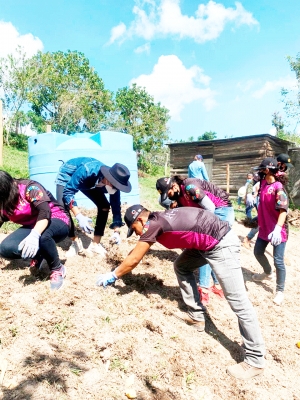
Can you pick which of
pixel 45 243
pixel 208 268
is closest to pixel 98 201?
pixel 45 243

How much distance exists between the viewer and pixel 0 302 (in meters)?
2.77

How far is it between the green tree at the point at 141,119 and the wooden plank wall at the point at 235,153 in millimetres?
15506

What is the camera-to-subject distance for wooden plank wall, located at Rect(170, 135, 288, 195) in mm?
16031

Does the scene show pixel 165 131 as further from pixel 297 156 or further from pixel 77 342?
pixel 77 342

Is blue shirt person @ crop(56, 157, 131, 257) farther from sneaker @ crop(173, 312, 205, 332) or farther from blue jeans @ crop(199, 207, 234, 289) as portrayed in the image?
sneaker @ crop(173, 312, 205, 332)

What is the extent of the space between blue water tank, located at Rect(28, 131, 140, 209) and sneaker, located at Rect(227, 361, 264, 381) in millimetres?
4198

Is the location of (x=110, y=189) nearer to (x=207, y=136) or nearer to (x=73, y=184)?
(x=73, y=184)

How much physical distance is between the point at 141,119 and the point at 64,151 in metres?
29.9

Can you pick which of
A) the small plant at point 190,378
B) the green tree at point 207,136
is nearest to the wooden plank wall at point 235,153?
the small plant at point 190,378

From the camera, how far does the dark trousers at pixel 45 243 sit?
9.63 feet

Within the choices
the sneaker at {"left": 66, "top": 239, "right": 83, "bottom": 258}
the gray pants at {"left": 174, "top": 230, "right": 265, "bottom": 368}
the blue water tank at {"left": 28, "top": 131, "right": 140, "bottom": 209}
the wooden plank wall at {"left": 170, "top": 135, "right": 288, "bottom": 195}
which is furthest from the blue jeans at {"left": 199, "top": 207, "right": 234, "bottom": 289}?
the wooden plank wall at {"left": 170, "top": 135, "right": 288, "bottom": 195}

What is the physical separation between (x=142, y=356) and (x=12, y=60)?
85.2 feet

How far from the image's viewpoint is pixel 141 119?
3469 centimetres

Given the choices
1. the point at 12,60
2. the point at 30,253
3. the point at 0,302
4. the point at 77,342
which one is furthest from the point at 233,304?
the point at 12,60
